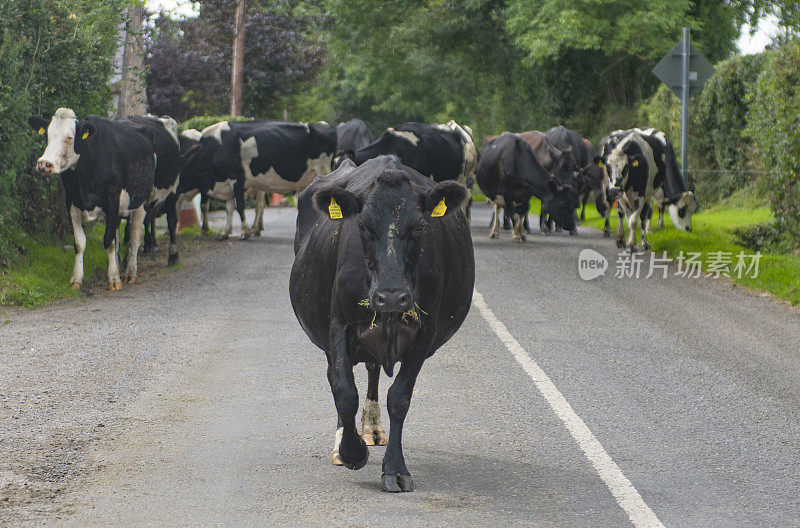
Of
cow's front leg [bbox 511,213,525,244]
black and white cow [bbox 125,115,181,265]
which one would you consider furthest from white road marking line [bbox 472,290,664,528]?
cow's front leg [bbox 511,213,525,244]

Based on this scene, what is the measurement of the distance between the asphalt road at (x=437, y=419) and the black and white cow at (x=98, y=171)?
1.66 meters

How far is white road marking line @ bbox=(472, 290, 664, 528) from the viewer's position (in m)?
5.55

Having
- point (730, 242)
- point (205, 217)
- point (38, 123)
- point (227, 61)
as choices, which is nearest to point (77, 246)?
point (38, 123)

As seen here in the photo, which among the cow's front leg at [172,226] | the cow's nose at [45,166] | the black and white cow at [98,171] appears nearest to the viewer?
the cow's nose at [45,166]

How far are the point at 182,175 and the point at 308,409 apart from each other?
13727 mm

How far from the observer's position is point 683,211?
19844mm

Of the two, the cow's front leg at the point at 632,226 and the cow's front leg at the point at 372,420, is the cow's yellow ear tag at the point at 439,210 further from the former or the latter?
the cow's front leg at the point at 632,226

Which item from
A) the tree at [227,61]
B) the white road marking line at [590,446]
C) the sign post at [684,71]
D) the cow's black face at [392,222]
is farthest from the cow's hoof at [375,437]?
the tree at [227,61]

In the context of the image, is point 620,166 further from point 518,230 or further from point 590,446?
point 590,446

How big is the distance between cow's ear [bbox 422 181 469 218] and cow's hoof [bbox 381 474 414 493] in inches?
56.2

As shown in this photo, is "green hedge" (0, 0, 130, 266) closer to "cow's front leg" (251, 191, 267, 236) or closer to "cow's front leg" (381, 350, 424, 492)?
"cow's front leg" (251, 191, 267, 236)

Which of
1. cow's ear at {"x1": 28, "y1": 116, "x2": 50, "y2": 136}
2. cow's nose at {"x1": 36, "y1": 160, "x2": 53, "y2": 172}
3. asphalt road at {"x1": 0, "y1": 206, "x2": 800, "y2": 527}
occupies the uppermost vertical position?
cow's ear at {"x1": 28, "y1": 116, "x2": 50, "y2": 136}

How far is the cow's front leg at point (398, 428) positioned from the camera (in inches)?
230

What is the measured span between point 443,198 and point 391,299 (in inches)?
29.0
